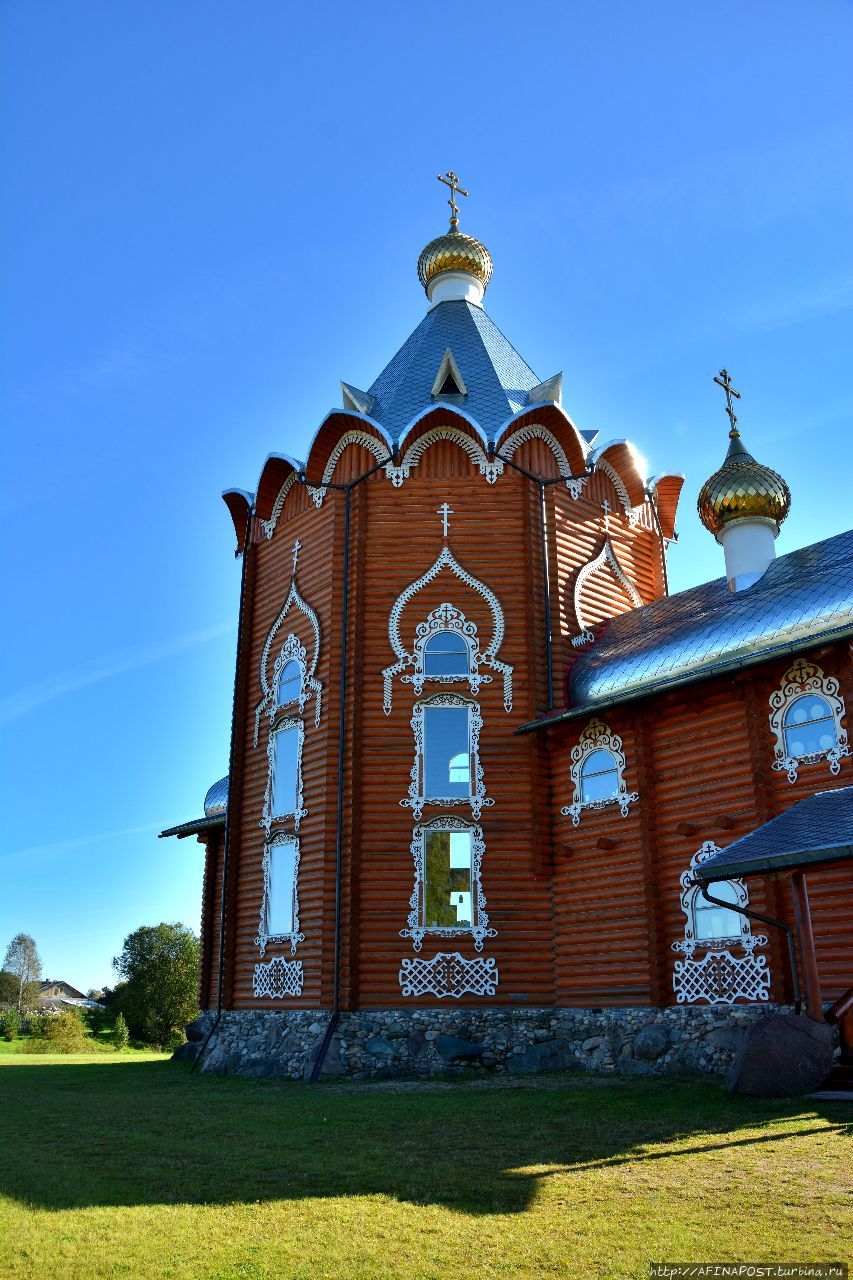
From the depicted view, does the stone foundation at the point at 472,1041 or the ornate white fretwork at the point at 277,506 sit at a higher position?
the ornate white fretwork at the point at 277,506

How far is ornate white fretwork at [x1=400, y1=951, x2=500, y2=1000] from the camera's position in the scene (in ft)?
42.8

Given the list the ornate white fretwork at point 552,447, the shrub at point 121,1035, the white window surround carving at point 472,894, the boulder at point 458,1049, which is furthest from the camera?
the shrub at point 121,1035

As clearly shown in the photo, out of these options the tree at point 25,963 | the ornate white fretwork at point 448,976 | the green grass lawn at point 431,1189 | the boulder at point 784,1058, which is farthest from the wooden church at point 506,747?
the tree at point 25,963

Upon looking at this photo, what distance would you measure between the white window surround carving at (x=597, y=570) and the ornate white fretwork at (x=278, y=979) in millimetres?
6390

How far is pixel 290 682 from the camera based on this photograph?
15.6 m

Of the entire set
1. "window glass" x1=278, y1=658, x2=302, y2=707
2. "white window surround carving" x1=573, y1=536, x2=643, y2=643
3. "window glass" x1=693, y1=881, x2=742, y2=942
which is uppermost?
"white window surround carving" x1=573, y1=536, x2=643, y2=643

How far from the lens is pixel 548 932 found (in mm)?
13328

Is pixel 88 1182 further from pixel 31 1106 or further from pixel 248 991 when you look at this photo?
pixel 248 991

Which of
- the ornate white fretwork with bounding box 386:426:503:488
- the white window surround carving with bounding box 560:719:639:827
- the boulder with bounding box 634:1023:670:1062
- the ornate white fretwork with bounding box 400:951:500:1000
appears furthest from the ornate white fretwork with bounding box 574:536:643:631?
the boulder with bounding box 634:1023:670:1062

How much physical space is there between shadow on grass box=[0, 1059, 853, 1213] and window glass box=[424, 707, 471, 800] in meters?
4.04

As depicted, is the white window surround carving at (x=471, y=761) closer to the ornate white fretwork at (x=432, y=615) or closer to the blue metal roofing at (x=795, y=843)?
the ornate white fretwork at (x=432, y=615)

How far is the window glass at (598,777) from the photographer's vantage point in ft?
43.0

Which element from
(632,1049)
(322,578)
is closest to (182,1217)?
(632,1049)

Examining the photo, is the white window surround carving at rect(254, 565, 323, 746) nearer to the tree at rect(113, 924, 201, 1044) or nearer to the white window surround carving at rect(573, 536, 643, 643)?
the white window surround carving at rect(573, 536, 643, 643)
